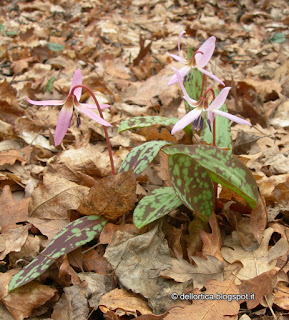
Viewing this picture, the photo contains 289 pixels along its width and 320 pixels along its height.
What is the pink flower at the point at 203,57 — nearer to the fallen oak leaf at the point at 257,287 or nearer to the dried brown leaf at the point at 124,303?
the fallen oak leaf at the point at 257,287

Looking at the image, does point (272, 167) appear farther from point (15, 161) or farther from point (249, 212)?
point (15, 161)

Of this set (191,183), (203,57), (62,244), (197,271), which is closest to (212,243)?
(197,271)

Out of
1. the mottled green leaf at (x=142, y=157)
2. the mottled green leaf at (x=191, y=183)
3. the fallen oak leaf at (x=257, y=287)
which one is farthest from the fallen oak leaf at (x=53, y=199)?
the fallen oak leaf at (x=257, y=287)

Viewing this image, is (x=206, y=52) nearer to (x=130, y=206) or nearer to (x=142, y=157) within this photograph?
(x=142, y=157)

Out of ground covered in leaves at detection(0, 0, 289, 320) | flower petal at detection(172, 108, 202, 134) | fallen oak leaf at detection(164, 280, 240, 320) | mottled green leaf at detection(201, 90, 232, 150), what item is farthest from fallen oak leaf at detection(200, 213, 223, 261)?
mottled green leaf at detection(201, 90, 232, 150)

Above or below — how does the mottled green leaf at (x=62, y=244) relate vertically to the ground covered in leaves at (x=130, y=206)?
above

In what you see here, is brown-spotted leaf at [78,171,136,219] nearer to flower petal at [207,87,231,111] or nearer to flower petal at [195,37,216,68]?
flower petal at [207,87,231,111]

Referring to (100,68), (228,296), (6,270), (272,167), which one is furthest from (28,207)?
(100,68)
